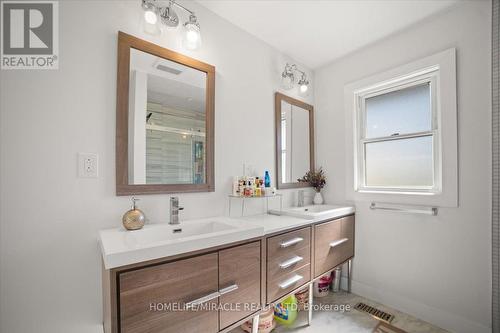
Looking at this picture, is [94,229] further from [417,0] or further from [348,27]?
[417,0]

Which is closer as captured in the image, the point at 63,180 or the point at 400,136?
the point at 63,180

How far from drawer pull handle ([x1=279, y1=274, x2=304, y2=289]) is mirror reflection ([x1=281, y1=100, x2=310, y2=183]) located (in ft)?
2.89

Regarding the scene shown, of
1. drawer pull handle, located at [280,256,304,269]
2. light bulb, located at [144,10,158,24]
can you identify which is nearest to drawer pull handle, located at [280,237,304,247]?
drawer pull handle, located at [280,256,304,269]

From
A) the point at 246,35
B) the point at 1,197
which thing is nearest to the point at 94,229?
the point at 1,197

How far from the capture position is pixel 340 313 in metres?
1.96

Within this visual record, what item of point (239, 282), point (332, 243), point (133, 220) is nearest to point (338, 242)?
point (332, 243)

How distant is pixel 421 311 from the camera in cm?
186

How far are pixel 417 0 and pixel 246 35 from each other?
4.29 feet

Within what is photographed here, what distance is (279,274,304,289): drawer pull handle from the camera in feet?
4.90

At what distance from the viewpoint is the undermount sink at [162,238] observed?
34.3 inches

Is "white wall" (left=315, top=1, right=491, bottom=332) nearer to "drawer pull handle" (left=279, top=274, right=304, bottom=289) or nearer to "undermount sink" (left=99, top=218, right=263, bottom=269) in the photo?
"drawer pull handle" (left=279, top=274, right=304, bottom=289)

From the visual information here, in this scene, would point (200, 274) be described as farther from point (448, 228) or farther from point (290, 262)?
point (448, 228)

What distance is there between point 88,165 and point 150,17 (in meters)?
0.93

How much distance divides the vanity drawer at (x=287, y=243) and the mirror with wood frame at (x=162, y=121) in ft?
1.91
